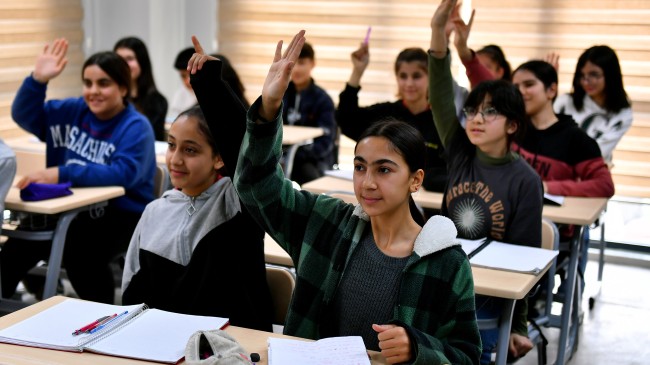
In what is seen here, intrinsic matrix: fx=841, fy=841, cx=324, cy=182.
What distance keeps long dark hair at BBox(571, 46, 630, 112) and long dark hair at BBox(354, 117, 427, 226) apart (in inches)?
126

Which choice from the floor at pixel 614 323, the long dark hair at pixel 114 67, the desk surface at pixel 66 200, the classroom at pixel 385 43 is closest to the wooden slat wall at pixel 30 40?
the classroom at pixel 385 43

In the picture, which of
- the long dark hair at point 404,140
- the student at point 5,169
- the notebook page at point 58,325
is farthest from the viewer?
the student at point 5,169

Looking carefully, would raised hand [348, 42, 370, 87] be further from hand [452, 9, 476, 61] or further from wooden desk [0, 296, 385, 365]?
wooden desk [0, 296, 385, 365]

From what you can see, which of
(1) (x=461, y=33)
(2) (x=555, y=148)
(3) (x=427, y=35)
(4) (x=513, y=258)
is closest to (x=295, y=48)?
(4) (x=513, y=258)

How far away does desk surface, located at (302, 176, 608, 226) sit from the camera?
3445 mm

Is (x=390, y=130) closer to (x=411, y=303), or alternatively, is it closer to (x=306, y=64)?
(x=411, y=303)

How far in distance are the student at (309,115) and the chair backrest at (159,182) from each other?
5.33ft

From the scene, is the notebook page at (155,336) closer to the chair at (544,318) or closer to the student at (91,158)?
the chair at (544,318)

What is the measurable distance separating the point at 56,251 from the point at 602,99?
316cm

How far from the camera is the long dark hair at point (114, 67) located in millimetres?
3748

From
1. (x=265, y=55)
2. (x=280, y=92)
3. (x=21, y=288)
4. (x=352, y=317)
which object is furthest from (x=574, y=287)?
(x=265, y=55)

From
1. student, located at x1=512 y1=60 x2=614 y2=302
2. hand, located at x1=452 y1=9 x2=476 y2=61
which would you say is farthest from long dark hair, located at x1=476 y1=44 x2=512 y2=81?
hand, located at x1=452 y1=9 x2=476 y2=61

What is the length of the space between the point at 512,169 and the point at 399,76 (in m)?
1.22

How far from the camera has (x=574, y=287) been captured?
3.53 m
